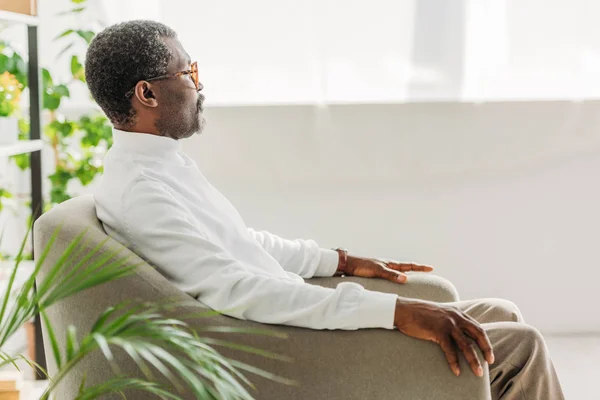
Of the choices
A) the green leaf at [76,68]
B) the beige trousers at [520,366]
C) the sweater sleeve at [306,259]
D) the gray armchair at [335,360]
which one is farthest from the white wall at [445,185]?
the gray armchair at [335,360]

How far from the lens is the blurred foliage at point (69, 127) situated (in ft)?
9.50

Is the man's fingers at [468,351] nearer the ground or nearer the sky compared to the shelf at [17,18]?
nearer the ground

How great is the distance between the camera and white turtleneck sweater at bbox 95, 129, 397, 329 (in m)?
1.43

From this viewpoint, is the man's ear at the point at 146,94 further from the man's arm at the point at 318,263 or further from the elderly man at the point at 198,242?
the man's arm at the point at 318,263

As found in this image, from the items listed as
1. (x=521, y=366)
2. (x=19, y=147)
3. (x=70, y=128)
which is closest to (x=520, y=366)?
(x=521, y=366)

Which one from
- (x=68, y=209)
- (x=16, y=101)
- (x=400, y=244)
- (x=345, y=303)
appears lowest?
(x=400, y=244)

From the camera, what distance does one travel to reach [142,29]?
1.70 metres

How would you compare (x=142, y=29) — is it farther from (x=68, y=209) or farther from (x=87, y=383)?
(x=87, y=383)

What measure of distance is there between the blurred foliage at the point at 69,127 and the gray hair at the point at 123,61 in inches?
44.5

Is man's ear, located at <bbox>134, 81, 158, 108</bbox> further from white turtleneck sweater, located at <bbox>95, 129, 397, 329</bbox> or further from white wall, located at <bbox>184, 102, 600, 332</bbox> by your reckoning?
white wall, located at <bbox>184, 102, 600, 332</bbox>

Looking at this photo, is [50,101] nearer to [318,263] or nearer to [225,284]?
[318,263]

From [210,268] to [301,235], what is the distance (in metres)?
1.75

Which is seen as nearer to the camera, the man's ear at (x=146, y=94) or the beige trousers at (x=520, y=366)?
the beige trousers at (x=520, y=366)

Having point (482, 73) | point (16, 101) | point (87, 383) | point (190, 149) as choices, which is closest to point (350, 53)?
point (482, 73)
